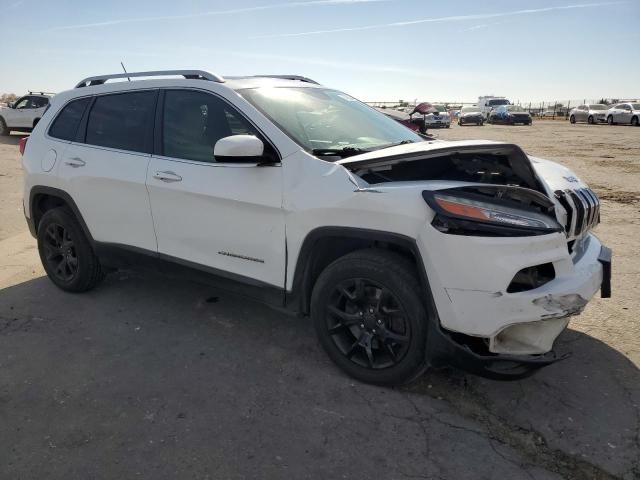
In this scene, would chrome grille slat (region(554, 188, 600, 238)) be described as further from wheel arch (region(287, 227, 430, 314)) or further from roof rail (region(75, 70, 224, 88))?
roof rail (region(75, 70, 224, 88))

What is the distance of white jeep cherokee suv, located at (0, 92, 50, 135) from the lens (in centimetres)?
1862

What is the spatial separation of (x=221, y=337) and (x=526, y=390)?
6.85 ft

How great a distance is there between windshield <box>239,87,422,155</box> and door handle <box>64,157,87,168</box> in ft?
5.41

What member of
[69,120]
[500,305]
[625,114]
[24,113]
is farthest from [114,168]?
[625,114]

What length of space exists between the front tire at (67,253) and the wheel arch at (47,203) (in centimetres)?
11

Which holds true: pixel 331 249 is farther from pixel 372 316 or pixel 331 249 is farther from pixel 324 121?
pixel 324 121

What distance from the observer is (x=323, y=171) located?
2920mm

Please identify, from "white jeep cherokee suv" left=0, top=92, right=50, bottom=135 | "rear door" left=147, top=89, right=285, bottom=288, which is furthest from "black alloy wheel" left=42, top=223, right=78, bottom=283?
"white jeep cherokee suv" left=0, top=92, right=50, bottom=135

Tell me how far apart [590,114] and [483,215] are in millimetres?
40351

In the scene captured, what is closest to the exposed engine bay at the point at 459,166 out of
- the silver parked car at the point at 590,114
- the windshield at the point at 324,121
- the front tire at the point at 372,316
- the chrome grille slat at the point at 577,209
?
the chrome grille slat at the point at 577,209

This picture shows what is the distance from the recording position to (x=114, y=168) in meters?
3.89

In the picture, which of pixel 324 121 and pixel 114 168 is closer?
pixel 324 121

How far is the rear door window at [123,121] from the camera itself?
3.81 meters

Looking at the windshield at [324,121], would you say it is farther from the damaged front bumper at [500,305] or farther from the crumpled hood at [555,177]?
the damaged front bumper at [500,305]
